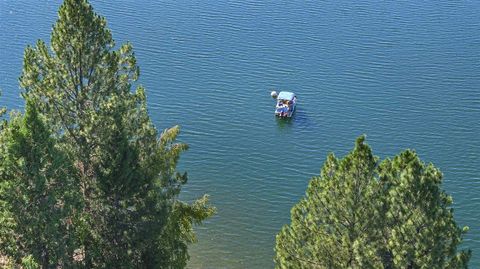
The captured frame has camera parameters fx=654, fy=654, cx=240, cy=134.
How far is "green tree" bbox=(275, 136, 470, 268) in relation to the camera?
929 inches

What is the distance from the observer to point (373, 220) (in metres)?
25.5

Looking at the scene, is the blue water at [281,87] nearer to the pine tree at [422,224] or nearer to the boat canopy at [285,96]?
the boat canopy at [285,96]

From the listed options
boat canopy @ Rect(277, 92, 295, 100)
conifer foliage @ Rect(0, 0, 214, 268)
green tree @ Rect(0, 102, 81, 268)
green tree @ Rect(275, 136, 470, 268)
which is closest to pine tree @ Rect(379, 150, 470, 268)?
green tree @ Rect(275, 136, 470, 268)

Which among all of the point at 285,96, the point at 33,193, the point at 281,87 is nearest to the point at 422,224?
the point at 33,193

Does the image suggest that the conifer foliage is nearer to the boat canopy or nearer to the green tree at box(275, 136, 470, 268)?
the green tree at box(275, 136, 470, 268)

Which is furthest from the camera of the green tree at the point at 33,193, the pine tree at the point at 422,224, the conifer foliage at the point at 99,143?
the conifer foliage at the point at 99,143

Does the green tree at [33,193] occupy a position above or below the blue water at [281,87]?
below

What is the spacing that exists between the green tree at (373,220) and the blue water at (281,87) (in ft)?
67.9

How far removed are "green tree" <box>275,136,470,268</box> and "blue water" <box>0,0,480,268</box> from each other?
67.9 ft

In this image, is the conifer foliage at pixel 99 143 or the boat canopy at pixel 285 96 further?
the boat canopy at pixel 285 96

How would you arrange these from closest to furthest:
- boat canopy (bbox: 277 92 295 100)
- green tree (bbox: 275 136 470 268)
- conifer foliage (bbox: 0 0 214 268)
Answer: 1. green tree (bbox: 275 136 470 268)
2. conifer foliage (bbox: 0 0 214 268)
3. boat canopy (bbox: 277 92 295 100)

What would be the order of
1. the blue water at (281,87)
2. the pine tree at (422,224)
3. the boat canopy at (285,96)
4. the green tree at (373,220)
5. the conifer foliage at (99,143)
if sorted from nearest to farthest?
1. the pine tree at (422,224)
2. the green tree at (373,220)
3. the conifer foliage at (99,143)
4. the blue water at (281,87)
5. the boat canopy at (285,96)

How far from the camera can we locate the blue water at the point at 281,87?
55.4 meters

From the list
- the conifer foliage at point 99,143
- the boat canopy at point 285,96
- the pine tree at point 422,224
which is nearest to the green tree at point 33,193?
the conifer foliage at point 99,143
